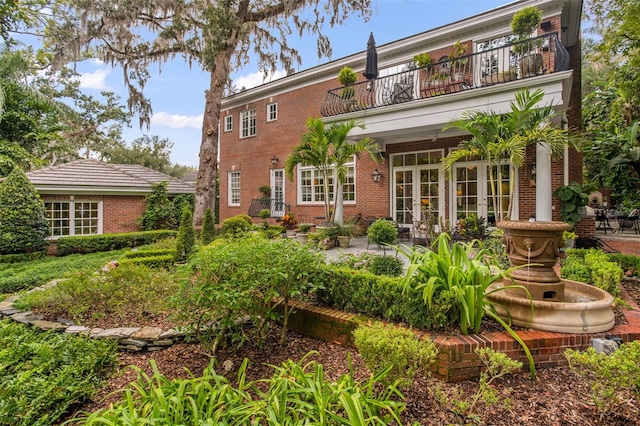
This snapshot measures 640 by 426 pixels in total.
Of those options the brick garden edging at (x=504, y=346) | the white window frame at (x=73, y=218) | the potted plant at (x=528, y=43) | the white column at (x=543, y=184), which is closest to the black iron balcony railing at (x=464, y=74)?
the potted plant at (x=528, y=43)

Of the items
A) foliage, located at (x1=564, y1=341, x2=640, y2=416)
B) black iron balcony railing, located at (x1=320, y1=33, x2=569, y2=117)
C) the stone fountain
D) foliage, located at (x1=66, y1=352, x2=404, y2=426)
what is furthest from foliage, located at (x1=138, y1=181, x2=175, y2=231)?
foliage, located at (x1=564, y1=341, x2=640, y2=416)

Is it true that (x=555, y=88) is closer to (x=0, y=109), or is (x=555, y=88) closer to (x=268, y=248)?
(x=268, y=248)

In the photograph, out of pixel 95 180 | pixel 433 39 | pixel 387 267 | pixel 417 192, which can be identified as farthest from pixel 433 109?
pixel 95 180

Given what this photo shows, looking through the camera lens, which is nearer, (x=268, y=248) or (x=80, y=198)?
(x=268, y=248)

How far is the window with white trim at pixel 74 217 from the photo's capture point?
11.9m

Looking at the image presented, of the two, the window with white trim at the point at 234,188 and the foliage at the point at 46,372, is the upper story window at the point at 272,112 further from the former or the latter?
the foliage at the point at 46,372

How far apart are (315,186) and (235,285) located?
10.5 meters

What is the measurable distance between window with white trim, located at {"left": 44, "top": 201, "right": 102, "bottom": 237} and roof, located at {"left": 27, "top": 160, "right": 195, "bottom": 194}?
0.62 meters

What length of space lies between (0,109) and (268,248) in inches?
536

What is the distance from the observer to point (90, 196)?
12719mm

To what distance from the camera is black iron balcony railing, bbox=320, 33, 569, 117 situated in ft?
23.6

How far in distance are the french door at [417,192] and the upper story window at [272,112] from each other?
682 cm

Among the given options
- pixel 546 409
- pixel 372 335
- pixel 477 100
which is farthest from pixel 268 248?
pixel 477 100

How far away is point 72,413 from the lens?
2.83 m
